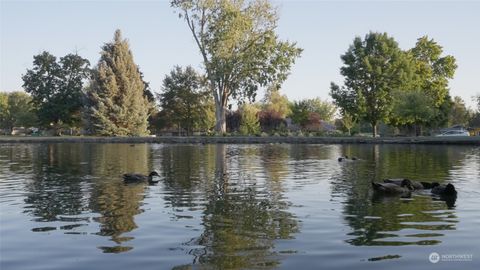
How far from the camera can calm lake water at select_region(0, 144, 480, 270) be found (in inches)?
402

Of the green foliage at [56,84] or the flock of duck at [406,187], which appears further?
the green foliage at [56,84]

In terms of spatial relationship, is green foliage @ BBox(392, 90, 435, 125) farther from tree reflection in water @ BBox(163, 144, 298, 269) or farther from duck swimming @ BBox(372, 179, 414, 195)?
duck swimming @ BBox(372, 179, 414, 195)

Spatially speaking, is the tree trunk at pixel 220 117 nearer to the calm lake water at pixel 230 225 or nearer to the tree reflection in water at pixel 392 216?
the calm lake water at pixel 230 225

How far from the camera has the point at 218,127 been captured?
79625 mm

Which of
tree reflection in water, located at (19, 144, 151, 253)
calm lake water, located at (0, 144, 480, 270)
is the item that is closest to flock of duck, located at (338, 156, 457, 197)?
calm lake water, located at (0, 144, 480, 270)

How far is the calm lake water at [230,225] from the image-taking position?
10.2 m

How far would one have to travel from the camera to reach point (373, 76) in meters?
76.1

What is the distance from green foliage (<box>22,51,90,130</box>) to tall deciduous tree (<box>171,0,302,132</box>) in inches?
1280

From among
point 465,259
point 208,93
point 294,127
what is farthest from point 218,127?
point 465,259

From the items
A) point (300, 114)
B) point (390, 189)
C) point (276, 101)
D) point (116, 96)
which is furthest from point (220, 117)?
point (276, 101)

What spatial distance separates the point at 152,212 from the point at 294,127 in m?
103

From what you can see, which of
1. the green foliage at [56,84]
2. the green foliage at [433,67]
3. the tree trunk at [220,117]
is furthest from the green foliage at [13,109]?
the green foliage at [433,67]

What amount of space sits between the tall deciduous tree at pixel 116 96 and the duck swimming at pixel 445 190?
68705mm

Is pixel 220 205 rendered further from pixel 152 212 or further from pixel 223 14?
pixel 223 14
